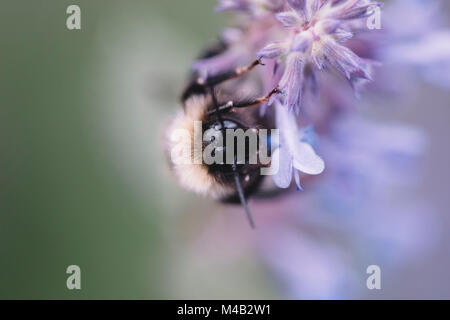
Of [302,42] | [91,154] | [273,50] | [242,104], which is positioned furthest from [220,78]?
[91,154]

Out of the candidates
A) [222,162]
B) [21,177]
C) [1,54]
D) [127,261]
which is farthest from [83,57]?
[222,162]

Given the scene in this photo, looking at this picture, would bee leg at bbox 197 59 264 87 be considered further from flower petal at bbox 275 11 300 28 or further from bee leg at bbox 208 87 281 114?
flower petal at bbox 275 11 300 28

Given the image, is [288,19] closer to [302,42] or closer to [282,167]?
[302,42]

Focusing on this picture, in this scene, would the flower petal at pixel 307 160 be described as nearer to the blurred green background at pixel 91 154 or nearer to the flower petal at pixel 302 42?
the flower petal at pixel 302 42

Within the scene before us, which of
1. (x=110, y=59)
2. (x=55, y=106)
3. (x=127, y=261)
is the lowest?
(x=127, y=261)

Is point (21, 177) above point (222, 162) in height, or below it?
above

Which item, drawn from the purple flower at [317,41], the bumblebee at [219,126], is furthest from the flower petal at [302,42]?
→ the bumblebee at [219,126]
